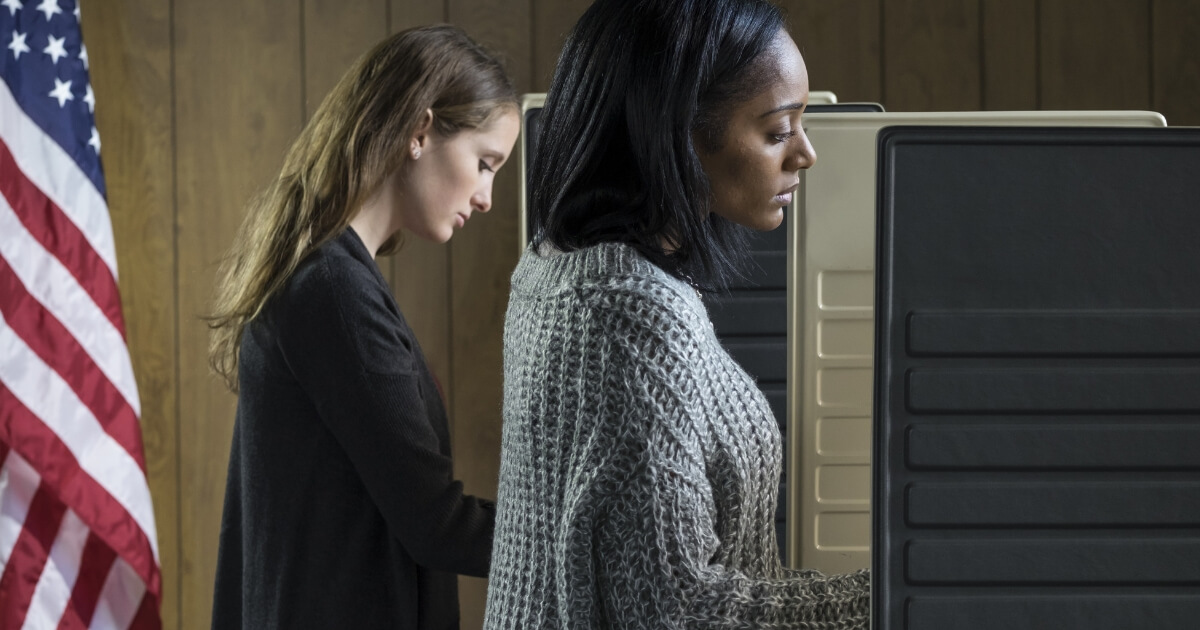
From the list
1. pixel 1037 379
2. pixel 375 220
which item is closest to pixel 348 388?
pixel 375 220

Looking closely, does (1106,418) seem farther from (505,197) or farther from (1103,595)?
(505,197)

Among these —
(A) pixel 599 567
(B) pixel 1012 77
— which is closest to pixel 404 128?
(A) pixel 599 567

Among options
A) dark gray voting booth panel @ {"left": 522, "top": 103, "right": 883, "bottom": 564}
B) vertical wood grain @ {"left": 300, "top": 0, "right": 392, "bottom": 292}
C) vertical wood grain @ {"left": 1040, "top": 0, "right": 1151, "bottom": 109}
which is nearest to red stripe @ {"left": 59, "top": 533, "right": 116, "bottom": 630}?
vertical wood grain @ {"left": 300, "top": 0, "right": 392, "bottom": 292}

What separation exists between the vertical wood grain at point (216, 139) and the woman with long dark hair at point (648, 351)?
130 centimetres

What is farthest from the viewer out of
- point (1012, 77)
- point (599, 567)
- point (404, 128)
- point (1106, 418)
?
point (1012, 77)

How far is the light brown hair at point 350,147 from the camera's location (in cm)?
116

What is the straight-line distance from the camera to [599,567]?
2.21 ft

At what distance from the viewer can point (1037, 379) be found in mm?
562

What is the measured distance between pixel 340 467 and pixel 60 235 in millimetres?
901

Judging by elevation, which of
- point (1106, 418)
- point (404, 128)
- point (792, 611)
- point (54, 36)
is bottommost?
point (792, 611)

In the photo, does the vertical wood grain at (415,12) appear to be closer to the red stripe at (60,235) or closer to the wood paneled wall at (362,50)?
the wood paneled wall at (362,50)

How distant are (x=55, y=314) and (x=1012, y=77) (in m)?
1.68

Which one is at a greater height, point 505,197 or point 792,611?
point 505,197

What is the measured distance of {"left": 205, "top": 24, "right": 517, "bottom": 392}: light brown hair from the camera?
1.16 metres
